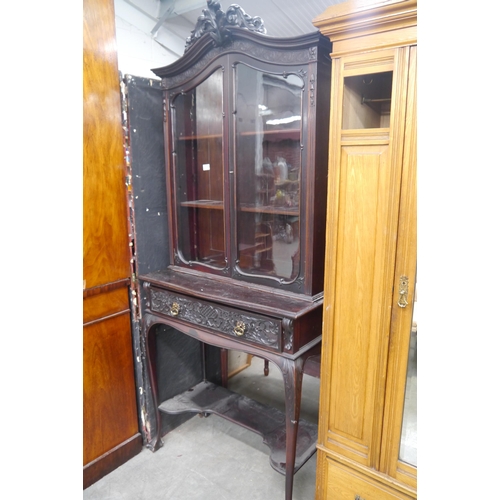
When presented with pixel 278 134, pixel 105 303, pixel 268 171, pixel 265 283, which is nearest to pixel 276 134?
pixel 278 134

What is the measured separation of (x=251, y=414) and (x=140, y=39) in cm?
249

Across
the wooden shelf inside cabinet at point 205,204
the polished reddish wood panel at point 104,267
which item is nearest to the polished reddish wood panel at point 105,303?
the polished reddish wood panel at point 104,267

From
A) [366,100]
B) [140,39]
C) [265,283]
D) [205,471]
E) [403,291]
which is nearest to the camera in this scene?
[403,291]

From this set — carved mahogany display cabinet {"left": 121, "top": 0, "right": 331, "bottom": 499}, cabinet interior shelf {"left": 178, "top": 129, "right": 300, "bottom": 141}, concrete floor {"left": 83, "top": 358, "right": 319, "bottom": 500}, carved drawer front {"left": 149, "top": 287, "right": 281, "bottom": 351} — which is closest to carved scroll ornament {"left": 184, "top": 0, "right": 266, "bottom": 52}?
carved mahogany display cabinet {"left": 121, "top": 0, "right": 331, "bottom": 499}

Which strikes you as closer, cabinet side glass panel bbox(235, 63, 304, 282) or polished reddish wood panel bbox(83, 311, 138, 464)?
cabinet side glass panel bbox(235, 63, 304, 282)

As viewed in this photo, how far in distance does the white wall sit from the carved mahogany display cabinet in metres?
0.88

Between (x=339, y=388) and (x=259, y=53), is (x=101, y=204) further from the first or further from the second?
(x=339, y=388)

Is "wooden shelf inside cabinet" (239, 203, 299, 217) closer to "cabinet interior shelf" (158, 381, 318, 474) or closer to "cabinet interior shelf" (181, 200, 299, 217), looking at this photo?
"cabinet interior shelf" (181, 200, 299, 217)

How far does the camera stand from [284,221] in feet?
5.27

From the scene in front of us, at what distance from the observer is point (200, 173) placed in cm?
192

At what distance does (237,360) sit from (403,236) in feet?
6.32

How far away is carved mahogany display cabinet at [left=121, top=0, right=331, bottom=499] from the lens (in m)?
1.43

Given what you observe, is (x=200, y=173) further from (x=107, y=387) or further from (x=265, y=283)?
(x=107, y=387)

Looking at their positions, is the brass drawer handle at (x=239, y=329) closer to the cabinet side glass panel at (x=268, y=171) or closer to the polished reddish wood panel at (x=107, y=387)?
the cabinet side glass panel at (x=268, y=171)
